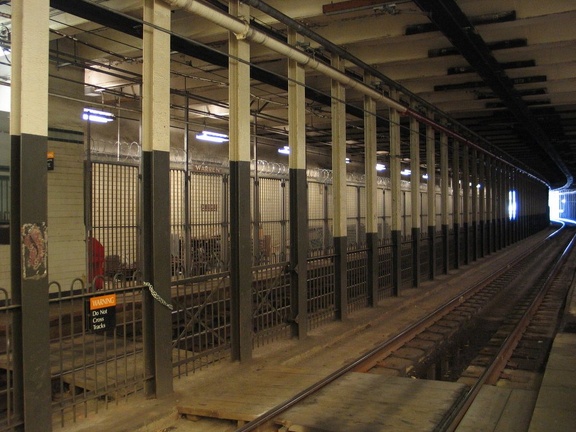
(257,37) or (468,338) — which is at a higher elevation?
(257,37)

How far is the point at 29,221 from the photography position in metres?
4.20

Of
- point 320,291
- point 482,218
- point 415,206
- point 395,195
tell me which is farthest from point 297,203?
point 482,218

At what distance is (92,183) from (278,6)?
4774mm

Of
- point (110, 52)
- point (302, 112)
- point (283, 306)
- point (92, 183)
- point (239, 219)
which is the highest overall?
point (110, 52)

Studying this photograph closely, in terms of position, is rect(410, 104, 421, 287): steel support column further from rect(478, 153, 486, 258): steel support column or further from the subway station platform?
rect(478, 153, 486, 258): steel support column

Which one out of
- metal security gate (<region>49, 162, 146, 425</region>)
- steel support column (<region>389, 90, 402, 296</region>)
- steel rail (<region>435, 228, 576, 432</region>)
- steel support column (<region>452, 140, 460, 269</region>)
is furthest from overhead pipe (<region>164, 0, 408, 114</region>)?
steel support column (<region>452, 140, 460, 269</region>)

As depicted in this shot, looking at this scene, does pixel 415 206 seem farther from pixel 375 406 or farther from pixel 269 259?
pixel 375 406

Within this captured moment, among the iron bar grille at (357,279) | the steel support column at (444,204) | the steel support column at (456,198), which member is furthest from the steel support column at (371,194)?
the steel support column at (456,198)

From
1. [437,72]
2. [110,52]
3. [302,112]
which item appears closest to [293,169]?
[302,112]

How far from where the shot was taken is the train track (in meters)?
5.59

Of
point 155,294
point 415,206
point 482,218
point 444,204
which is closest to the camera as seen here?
point 155,294

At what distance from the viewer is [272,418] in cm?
478

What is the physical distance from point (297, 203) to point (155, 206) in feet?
9.86

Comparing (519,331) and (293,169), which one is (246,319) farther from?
(519,331)
